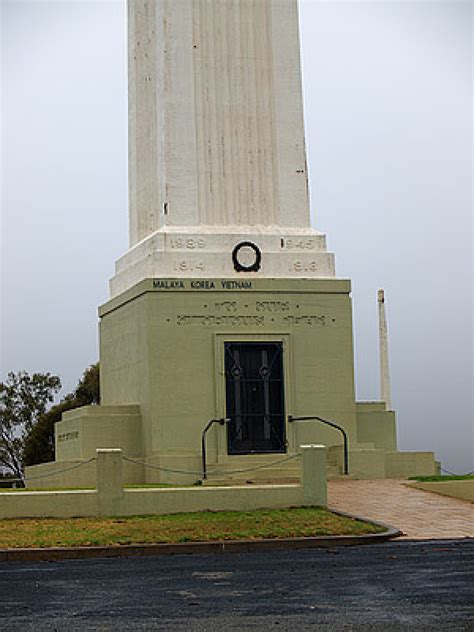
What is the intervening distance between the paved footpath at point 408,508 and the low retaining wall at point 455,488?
0.18 metres

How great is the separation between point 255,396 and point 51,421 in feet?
75.8

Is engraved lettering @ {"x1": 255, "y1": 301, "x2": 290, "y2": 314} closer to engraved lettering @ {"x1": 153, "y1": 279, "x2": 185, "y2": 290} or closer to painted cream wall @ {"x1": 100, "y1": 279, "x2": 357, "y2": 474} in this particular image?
painted cream wall @ {"x1": 100, "y1": 279, "x2": 357, "y2": 474}

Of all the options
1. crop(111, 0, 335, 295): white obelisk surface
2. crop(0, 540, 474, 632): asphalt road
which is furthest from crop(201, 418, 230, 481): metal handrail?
crop(0, 540, 474, 632): asphalt road

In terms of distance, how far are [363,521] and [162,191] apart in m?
15.0

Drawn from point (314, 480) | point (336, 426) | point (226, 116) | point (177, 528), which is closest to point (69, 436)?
point (336, 426)

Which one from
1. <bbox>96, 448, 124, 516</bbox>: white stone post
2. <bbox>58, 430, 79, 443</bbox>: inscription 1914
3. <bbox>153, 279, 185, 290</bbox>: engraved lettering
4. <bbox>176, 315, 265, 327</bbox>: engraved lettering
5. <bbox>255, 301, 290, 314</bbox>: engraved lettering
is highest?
<bbox>153, 279, 185, 290</bbox>: engraved lettering

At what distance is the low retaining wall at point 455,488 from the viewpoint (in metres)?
25.5

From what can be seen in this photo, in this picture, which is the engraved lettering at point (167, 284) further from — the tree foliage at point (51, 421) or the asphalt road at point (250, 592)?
the tree foliage at point (51, 421)

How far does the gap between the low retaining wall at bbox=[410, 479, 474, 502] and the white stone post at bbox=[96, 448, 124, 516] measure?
24.0 ft

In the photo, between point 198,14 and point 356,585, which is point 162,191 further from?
point 356,585

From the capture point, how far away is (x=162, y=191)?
112 ft

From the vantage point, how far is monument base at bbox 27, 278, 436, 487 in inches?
1261

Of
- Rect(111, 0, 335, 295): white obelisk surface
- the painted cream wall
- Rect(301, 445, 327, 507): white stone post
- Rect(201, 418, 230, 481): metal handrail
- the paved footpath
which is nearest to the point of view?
the paved footpath

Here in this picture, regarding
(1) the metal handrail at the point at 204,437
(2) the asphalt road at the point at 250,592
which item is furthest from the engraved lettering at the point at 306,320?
(2) the asphalt road at the point at 250,592
